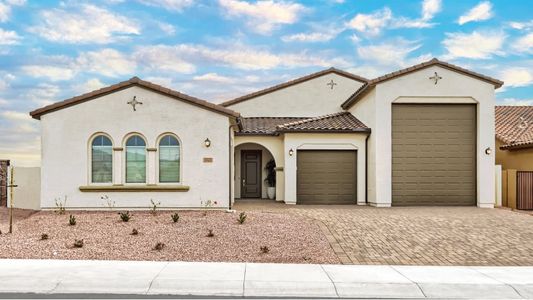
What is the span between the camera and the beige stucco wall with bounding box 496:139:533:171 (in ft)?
71.4

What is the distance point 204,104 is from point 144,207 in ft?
13.4

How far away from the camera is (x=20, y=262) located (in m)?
9.70

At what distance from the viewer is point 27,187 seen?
17.9 metres

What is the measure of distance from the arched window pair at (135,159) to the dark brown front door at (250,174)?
7.93m

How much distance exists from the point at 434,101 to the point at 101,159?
43.6 feet

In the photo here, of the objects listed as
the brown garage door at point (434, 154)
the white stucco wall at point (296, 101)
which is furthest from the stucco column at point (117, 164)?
the white stucco wall at point (296, 101)

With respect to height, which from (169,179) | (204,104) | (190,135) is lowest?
(169,179)

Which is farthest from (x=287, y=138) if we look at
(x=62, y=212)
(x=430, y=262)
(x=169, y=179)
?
(x=430, y=262)

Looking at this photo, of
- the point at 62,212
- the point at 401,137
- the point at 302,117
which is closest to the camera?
the point at 62,212

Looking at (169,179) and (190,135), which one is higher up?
(190,135)

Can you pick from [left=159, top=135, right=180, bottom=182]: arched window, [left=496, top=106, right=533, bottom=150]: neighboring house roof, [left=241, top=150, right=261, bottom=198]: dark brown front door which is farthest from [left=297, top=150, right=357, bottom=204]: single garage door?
[left=496, top=106, right=533, bottom=150]: neighboring house roof

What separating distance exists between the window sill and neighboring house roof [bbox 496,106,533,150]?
15.6 m

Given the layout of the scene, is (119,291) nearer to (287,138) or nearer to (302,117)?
(287,138)

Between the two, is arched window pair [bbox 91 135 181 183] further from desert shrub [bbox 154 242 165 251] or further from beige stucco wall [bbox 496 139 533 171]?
beige stucco wall [bbox 496 139 533 171]
